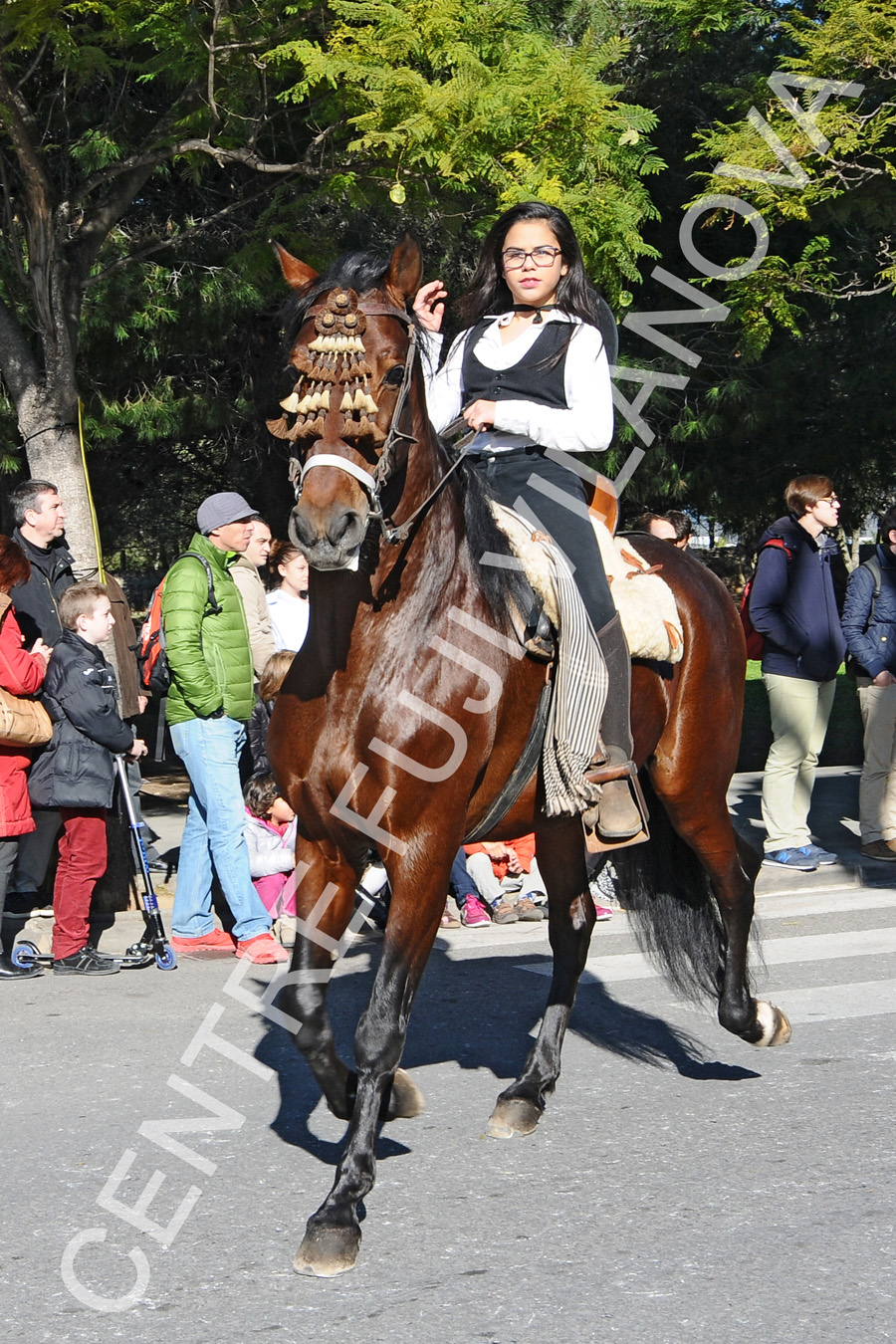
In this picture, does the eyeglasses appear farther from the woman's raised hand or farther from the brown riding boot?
the brown riding boot

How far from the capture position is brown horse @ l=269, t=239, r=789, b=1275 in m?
3.83

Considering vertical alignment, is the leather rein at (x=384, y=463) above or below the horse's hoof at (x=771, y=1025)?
above

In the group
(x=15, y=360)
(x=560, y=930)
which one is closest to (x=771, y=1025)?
(x=560, y=930)

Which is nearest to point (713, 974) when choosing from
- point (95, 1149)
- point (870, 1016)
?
point (870, 1016)

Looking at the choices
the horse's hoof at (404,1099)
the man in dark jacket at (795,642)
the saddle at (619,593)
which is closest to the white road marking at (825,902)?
the man in dark jacket at (795,642)

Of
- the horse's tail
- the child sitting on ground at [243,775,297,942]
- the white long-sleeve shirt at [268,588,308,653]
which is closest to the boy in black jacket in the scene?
the child sitting on ground at [243,775,297,942]

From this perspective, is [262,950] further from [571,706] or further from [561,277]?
[561,277]

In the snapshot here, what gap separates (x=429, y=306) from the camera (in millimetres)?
4332

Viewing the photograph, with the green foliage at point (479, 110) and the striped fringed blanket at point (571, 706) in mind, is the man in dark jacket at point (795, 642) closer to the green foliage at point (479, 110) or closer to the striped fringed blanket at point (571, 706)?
the green foliage at point (479, 110)

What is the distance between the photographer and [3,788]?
7.46 metres

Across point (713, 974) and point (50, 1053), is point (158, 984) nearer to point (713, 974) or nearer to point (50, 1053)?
point (50, 1053)

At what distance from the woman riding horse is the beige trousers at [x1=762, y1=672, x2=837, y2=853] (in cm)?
486

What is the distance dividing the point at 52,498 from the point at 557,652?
4.51 m

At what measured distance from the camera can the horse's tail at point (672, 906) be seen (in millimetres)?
5801
